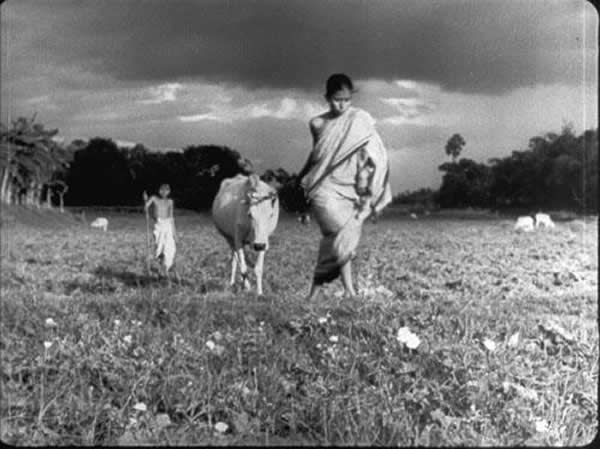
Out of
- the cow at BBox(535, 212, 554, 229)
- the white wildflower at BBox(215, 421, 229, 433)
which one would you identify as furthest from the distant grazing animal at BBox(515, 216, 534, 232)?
the white wildflower at BBox(215, 421, 229, 433)

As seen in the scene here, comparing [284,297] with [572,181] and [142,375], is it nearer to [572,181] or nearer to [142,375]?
[142,375]

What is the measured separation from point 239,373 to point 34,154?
2.27 m

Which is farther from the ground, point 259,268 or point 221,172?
point 221,172

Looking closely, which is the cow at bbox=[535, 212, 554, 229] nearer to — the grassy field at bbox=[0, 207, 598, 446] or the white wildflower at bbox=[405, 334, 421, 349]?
the grassy field at bbox=[0, 207, 598, 446]

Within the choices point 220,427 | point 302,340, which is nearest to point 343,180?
point 302,340

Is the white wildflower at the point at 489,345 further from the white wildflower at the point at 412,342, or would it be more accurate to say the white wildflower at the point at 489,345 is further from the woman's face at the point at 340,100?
the woman's face at the point at 340,100

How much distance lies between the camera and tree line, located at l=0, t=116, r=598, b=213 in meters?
6.52

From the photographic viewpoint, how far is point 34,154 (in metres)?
6.74

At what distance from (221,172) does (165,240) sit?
25.8 inches

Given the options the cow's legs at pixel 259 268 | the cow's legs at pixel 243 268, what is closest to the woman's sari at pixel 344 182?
the cow's legs at pixel 259 268

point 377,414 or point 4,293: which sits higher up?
point 4,293

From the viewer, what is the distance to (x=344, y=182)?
6555 millimetres

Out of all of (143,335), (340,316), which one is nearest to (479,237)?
(340,316)

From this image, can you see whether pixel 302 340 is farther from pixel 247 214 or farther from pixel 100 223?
pixel 100 223
